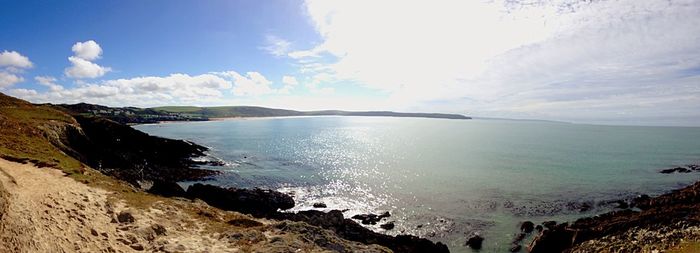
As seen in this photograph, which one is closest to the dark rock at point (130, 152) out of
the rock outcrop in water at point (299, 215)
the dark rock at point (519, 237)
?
the rock outcrop in water at point (299, 215)

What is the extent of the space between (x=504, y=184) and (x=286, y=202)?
120ft

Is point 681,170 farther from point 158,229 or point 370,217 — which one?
point 158,229

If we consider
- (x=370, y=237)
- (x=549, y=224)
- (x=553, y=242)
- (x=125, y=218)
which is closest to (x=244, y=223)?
(x=125, y=218)

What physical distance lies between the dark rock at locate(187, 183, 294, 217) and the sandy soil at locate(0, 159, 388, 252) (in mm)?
20607

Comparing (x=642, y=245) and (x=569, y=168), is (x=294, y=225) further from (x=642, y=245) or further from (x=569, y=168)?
(x=569, y=168)

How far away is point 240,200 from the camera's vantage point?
45.2 meters

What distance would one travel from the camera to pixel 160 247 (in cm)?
1814

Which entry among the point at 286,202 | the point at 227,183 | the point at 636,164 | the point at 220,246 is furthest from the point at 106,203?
the point at 636,164

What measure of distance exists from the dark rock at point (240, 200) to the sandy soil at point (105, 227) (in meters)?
20.6

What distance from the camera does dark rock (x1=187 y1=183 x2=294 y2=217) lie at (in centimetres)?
4410

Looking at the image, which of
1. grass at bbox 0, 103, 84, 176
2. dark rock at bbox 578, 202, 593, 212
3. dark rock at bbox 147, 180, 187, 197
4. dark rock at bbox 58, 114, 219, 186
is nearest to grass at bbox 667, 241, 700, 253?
dark rock at bbox 578, 202, 593, 212

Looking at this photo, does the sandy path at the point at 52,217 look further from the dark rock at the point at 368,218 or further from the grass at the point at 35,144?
the dark rock at the point at 368,218

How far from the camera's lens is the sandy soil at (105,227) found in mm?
14781

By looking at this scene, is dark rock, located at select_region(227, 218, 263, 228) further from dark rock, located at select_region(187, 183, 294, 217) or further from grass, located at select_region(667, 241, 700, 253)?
grass, located at select_region(667, 241, 700, 253)
